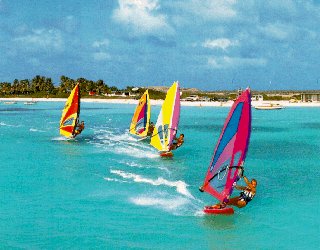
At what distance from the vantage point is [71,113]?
5012 centimetres

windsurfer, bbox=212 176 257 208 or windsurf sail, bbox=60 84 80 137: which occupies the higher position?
windsurf sail, bbox=60 84 80 137

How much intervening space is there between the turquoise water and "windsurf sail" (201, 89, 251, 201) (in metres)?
1.55

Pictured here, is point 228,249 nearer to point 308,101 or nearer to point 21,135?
point 21,135

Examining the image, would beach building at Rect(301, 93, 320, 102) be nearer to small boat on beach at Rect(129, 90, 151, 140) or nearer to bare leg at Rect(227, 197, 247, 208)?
small boat on beach at Rect(129, 90, 151, 140)

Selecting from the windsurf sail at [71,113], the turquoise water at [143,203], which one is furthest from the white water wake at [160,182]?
the windsurf sail at [71,113]

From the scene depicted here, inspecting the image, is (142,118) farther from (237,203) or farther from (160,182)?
(237,203)

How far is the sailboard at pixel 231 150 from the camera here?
20.1 m

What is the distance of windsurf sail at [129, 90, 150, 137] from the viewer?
169ft

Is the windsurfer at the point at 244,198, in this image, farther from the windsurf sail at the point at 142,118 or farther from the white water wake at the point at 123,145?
the windsurf sail at the point at 142,118

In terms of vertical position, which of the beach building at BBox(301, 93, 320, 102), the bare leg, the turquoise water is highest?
the beach building at BBox(301, 93, 320, 102)

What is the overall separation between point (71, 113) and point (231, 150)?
31.8 metres

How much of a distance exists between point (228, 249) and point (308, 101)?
167 metres

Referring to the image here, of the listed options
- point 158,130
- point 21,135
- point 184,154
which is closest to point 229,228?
point 158,130

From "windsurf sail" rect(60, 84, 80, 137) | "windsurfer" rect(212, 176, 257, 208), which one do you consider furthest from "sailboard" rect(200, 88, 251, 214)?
"windsurf sail" rect(60, 84, 80, 137)
